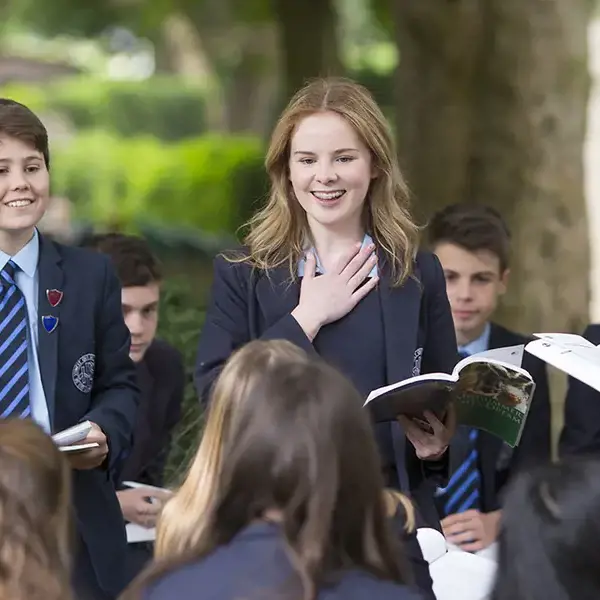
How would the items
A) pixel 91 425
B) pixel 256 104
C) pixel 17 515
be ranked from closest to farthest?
pixel 17 515, pixel 91 425, pixel 256 104

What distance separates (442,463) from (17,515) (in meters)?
1.35

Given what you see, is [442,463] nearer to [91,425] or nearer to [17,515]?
[91,425]

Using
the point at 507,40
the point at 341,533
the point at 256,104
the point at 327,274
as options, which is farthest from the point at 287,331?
the point at 256,104

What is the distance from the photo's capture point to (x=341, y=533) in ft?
8.17

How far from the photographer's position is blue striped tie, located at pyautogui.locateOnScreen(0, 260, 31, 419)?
3334 mm

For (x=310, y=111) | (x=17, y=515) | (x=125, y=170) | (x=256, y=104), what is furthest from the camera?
(x=256, y=104)

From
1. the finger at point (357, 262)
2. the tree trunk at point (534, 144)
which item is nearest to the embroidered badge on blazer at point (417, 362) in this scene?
the finger at point (357, 262)

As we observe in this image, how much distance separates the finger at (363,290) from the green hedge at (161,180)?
12.4 metres

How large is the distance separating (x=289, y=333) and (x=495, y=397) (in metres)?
0.55

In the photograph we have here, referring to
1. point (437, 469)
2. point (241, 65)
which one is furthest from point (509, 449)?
point (241, 65)

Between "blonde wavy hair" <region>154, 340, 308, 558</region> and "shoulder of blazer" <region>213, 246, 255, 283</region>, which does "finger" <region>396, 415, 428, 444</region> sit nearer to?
"shoulder of blazer" <region>213, 246, 255, 283</region>

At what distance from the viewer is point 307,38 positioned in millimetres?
13422

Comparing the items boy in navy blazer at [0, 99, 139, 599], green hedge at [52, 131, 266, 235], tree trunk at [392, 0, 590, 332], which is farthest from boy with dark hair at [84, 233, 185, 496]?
green hedge at [52, 131, 266, 235]

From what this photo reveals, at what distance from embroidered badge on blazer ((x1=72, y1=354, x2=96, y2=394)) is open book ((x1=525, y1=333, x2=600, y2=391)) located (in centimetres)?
112
